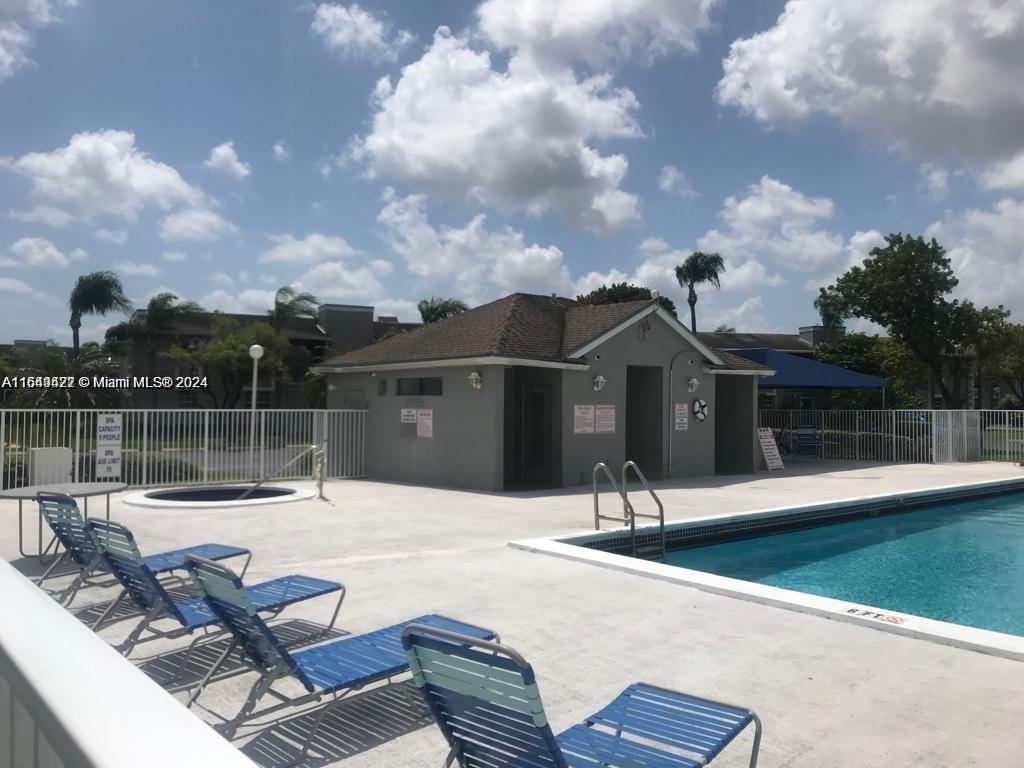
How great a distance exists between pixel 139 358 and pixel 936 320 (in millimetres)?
37551

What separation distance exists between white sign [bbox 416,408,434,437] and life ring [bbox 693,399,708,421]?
6506 mm

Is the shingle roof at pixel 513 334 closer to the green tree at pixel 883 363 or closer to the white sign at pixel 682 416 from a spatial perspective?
the white sign at pixel 682 416

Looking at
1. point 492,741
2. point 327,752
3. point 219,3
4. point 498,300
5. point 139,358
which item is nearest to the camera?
point 492,741

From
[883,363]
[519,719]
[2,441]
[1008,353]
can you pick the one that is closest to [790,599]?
[519,719]

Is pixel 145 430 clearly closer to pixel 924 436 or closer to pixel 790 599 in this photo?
pixel 790 599

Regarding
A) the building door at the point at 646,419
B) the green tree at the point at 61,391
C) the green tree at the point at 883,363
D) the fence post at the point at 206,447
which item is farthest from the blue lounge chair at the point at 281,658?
the green tree at the point at 883,363

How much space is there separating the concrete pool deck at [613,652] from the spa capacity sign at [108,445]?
11.8ft

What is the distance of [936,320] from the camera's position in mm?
33500

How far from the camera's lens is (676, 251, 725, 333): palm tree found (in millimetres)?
55781

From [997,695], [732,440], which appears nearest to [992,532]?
[732,440]

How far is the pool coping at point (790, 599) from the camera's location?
5.71m

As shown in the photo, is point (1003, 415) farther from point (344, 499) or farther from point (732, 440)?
point (344, 499)

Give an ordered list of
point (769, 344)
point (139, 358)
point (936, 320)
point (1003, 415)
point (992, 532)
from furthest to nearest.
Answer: point (769, 344), point (139, 358), point (936, 320), point (1003, 415), point (992, 532)

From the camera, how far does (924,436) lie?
24.2 metres
